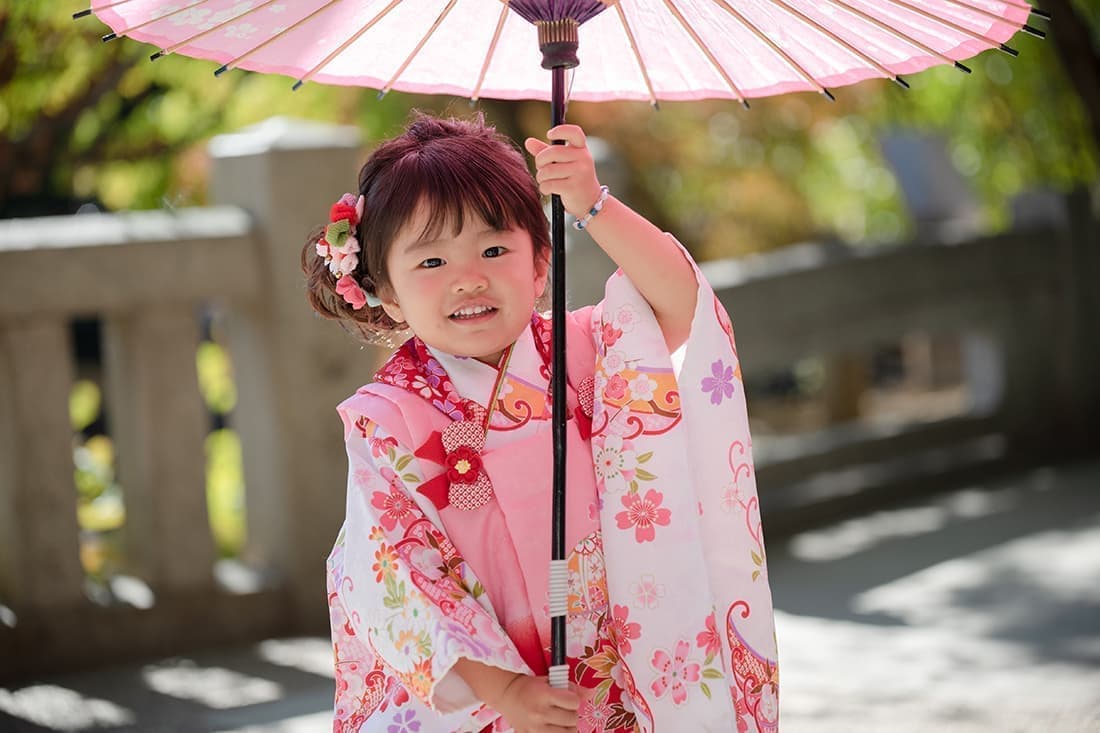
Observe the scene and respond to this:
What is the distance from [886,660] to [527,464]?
2189 millimetres

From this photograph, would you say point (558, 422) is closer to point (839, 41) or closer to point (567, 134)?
point (567, 134)

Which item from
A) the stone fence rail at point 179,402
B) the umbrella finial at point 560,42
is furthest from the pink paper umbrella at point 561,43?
the stone fence rail at point 179,402

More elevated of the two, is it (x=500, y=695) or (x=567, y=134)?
(x=567, y=134)

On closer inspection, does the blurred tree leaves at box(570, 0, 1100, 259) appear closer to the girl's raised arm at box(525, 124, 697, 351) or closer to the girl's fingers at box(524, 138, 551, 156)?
the girl's raised arm at box(525, 124, 697, 351)

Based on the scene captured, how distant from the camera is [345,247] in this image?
8.05 feet

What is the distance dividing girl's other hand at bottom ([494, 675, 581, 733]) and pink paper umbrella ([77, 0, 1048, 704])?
0.11 ft

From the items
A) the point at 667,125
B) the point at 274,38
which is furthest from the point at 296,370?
the point at 667,125

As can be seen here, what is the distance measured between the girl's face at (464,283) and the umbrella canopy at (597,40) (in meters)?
0.37

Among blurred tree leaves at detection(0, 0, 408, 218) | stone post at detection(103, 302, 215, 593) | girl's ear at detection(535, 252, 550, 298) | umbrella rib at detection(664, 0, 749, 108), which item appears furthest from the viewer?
blurred tree leaves at detection(0, 0, 408, 218)

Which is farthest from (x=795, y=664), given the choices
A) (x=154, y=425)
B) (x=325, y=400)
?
(x=154, y=425)

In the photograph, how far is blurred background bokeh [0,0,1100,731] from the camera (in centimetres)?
423

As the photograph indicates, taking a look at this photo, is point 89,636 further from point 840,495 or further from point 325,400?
point 840,495

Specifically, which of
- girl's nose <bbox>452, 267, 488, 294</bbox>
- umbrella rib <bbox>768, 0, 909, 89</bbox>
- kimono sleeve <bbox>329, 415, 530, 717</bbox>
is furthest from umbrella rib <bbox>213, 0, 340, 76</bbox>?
umbrella rib <bbox>768, 0, 909, 89</bbox>

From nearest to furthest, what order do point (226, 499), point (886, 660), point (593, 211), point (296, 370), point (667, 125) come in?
point (593, 211) → point (886, 660) → point (296, 370) → point (226, 499) → point (667, 125)
